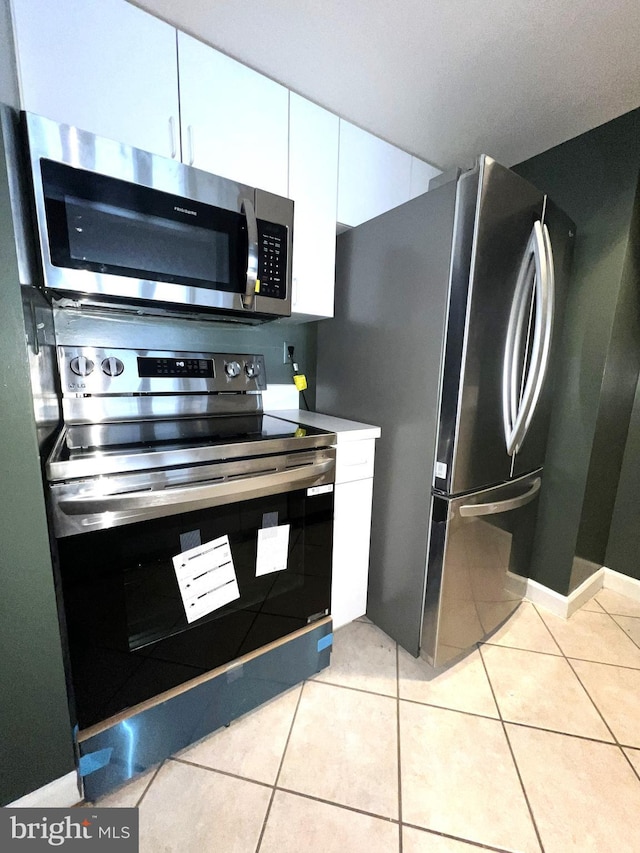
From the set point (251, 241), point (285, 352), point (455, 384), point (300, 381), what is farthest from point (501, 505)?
point (251, 241)

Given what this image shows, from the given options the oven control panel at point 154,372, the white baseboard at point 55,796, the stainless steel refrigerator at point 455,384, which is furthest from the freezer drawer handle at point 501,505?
the white baseboard at point 55,796

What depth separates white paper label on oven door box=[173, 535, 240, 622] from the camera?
951 mm

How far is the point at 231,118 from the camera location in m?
1.18

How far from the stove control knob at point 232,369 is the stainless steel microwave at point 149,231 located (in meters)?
0.22

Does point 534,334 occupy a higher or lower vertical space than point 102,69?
lower

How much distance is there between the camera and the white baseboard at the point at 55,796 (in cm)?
86

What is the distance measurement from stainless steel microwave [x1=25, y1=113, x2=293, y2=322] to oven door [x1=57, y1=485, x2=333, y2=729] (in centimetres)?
69

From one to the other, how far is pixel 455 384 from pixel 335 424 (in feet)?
1.73

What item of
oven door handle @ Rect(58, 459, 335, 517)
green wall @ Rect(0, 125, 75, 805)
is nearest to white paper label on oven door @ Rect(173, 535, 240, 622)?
oven door handle @ Rect(58, 459, 335, 517)

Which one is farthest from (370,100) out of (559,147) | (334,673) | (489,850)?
(489,850)

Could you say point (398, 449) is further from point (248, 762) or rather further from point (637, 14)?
point (637, 14)

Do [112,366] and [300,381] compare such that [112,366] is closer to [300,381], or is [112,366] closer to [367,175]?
[300,381]

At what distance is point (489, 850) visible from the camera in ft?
2.84

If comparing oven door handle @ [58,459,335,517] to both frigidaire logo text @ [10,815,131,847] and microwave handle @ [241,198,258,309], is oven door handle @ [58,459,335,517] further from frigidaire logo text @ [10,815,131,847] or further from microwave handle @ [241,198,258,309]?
frigidaire logo text @ [10,815,131,847]
